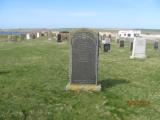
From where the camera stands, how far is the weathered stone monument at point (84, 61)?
39.4 feet

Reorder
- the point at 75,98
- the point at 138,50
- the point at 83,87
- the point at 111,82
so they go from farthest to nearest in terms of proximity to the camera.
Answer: the point at 138,50 → the point at 111,82 → the point at 83,87 → the point at 75,98

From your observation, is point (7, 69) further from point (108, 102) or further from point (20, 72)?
point (108, 102)

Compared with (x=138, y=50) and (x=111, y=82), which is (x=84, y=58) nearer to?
(x=111, y=82)

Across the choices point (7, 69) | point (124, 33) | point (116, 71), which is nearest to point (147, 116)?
point (116, 71)

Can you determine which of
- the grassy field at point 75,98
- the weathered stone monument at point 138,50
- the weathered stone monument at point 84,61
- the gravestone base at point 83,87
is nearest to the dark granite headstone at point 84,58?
the weathered stone monument at point 84,61

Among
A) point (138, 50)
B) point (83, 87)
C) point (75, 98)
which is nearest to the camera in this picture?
point (75, 98)

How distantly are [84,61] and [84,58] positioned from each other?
12 centimetres

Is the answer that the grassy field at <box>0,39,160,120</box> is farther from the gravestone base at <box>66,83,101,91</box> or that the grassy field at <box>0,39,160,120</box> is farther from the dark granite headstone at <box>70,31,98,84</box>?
the dark granite headstone at <box>70,31,98,84</box>

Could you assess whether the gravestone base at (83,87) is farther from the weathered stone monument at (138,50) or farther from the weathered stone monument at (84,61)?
the weathered stone monument at (138,50)

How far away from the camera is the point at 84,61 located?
12156mm

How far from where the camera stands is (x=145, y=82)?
14.2 meters

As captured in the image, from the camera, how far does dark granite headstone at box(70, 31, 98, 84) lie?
12000mm

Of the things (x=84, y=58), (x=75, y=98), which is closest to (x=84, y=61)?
(x=84, y=58)

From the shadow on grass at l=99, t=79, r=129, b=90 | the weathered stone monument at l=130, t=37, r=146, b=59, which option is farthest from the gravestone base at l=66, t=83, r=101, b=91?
the weathered stone monument at l=130, t=37, r=146, b=59
